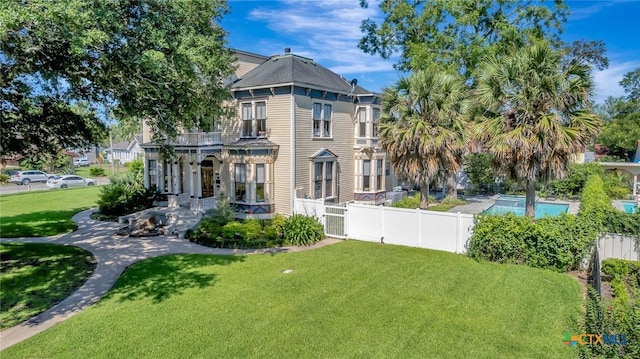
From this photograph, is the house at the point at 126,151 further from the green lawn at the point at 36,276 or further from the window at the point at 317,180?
the green lawn at the point at 36,276

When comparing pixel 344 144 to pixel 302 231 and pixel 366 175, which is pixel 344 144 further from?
pixel 302 231

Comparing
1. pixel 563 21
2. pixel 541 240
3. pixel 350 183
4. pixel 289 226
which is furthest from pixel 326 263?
pixel 563 21

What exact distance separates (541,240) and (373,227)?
6378 mm

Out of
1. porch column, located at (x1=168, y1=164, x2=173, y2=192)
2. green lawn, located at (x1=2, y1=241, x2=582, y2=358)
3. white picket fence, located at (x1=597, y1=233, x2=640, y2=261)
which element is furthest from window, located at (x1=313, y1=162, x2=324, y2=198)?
white picket fence, located at (x1=597, y1=233, x2=640, y2=261)

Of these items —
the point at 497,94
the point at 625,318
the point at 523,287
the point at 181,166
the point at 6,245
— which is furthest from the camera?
the point at 181,166

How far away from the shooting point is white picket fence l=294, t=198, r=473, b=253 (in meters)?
14.4

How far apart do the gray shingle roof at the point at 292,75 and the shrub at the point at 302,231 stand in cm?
697

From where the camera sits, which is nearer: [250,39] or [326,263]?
[326,263]

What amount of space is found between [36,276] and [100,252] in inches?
123

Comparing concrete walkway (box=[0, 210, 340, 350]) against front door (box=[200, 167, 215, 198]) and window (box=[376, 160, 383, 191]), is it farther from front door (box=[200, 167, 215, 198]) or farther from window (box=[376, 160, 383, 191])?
window (box=[376, 160, 383, 191])

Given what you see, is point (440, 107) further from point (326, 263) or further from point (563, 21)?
point (563, 21)

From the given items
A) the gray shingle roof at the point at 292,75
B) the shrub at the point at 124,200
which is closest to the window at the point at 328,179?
the gray shingle roof at the point at 292,75

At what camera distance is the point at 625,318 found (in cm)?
621

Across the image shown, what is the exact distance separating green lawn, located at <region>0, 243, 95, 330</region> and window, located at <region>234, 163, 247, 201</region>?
7.51 metres
